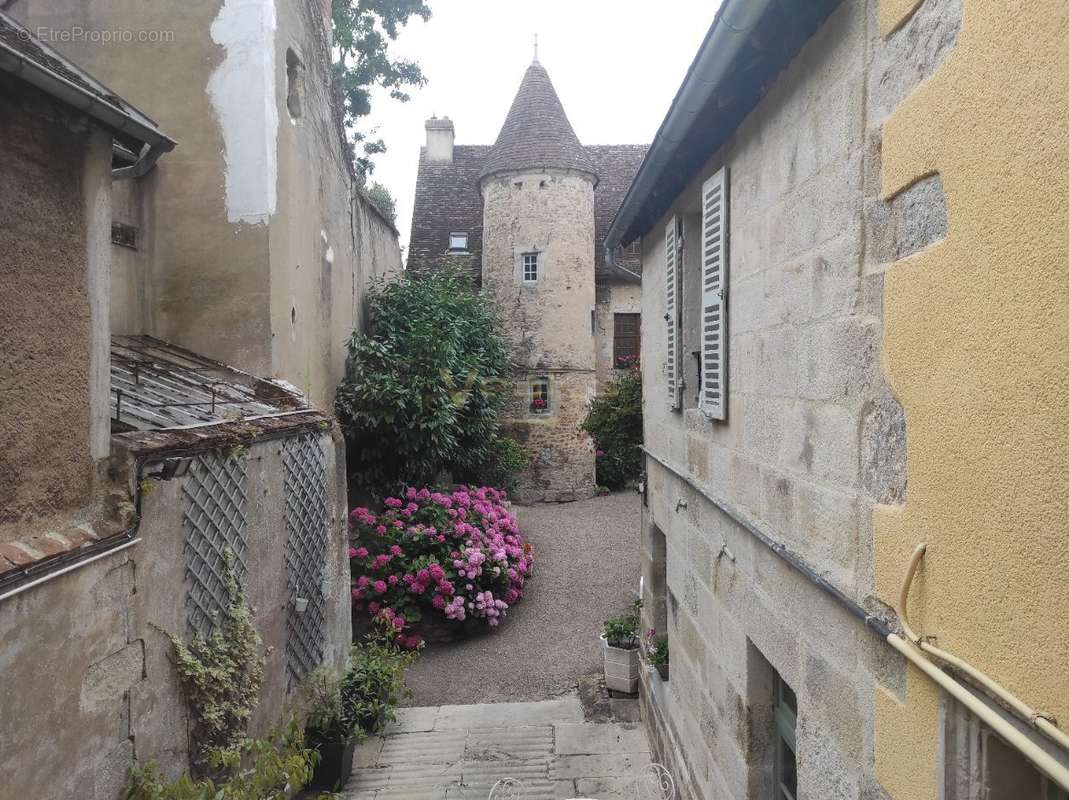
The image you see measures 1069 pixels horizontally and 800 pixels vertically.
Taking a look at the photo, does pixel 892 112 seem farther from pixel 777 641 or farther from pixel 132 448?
pixel 132 448

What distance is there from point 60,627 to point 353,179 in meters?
10.0

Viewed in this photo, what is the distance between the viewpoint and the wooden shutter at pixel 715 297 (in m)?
3.91

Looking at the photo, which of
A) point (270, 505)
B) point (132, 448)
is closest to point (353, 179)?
point (270, 505)

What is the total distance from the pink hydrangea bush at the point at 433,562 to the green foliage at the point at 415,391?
2.52 feet

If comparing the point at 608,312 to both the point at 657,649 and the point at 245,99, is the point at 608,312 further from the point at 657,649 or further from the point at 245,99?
the point at 657,649

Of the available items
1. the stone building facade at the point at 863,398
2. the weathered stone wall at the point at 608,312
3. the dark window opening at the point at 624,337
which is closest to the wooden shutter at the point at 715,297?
the stone building facade at the point at 863,398

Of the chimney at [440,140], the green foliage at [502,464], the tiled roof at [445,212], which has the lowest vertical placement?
the green foliage at [502,464]

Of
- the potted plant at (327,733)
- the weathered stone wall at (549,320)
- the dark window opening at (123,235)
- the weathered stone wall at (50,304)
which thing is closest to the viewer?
the weathered stone wall at (50,304)

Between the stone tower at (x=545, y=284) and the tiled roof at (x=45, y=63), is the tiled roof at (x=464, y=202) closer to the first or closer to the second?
the stone tower at (x=545, y=284)

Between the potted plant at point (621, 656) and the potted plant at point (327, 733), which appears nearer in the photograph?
the potted plant at point (327, 733)

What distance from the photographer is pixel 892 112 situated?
2.12m

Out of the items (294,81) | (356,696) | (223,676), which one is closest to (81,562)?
(223,676)

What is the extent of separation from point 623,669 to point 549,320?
11.6 m

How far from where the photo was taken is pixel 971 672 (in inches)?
65.4
